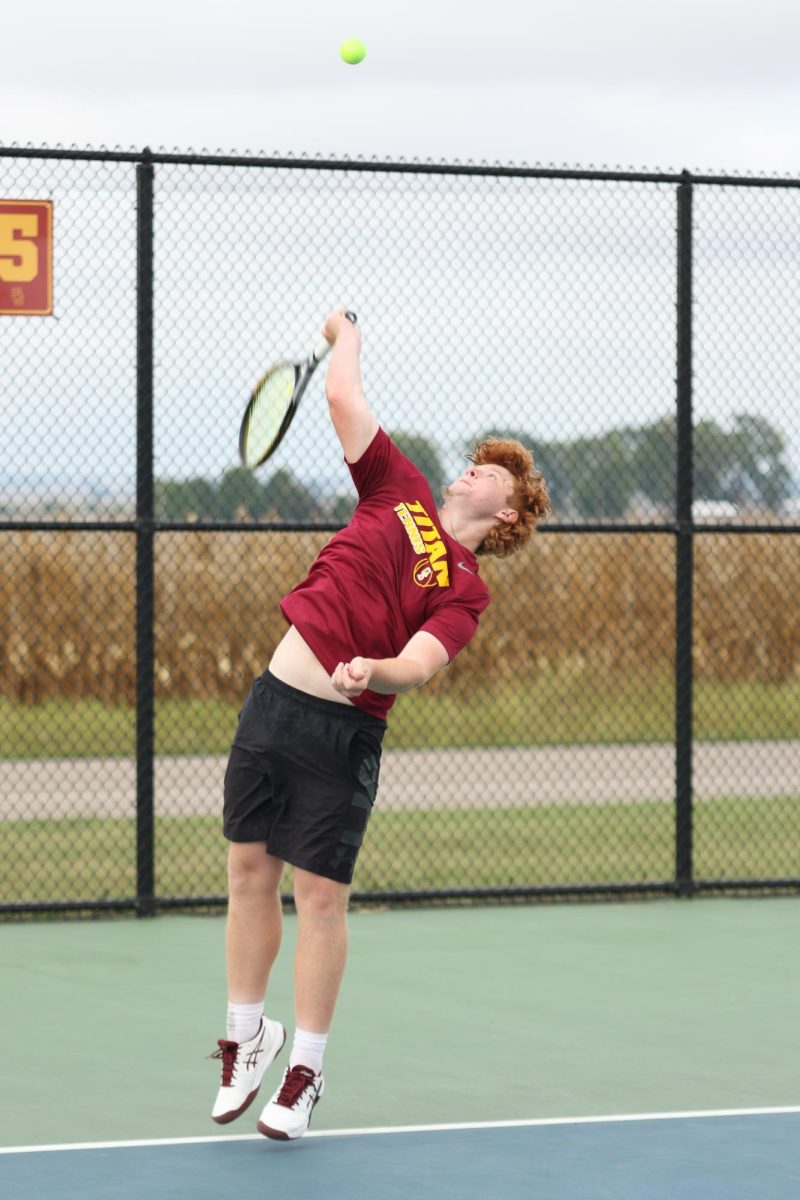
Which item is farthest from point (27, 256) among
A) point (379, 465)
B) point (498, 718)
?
point (498, 718)

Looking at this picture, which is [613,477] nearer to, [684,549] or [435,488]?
[435,488]

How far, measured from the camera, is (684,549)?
882 cm

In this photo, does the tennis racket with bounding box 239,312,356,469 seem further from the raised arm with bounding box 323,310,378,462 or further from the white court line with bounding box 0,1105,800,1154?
the white court line with bounding box 0,1105,800,1154

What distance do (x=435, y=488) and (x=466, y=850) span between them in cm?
366

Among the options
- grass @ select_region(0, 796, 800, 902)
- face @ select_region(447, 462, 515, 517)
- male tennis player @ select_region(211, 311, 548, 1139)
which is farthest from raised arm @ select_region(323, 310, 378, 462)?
grass @ select_region(0, 796, 800, 902)

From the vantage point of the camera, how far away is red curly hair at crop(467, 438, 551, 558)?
210 inches

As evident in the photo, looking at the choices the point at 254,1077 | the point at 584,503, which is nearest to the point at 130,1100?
the point at 254,1077

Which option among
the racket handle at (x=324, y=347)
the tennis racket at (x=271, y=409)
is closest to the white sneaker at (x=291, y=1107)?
the tennis racket at (x=271, y=409)

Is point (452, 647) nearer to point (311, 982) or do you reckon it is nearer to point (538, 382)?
point (311, 982)

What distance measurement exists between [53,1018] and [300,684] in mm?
1869

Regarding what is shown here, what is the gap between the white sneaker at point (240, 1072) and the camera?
5.18 meters

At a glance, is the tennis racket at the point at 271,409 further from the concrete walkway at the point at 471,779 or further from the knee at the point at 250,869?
the concrete walkway at the point at 471,779

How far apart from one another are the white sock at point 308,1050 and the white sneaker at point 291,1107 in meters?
0.02

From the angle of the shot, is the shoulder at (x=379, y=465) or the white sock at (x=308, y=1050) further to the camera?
the shoulder at (x=379, y=465)
